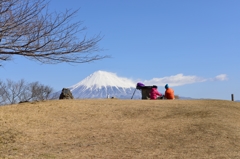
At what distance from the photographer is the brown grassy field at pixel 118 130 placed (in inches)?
306

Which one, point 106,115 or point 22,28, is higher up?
point 22,28

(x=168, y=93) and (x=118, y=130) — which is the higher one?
(x=168, y=93)

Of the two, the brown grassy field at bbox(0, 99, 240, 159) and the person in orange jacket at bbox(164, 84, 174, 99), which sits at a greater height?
the person in orange jacket at bbox(164, 84, 174, 99)

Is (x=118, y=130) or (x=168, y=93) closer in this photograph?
(x=118, y=130)

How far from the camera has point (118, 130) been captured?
9875 mm

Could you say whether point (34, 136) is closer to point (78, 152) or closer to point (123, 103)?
point (78, 152)

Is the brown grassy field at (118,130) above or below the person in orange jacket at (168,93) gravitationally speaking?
below

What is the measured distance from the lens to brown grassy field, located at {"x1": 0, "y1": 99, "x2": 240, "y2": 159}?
25.5 ft

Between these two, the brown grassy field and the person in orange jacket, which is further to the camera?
the person in orange jacket

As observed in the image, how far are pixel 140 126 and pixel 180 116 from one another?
178 centimetres

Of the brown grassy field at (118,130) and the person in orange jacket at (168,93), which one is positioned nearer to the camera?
the brown grassy field at (118,130)

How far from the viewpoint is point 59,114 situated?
484 inches

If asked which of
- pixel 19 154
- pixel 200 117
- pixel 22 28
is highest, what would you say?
pixel 22 28

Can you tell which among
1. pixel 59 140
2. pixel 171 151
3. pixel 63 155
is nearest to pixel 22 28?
pixel 63 155
